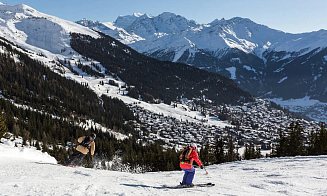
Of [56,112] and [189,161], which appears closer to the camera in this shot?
[189,161]

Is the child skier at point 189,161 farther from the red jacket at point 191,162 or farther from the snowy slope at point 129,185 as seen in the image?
the snowy slope at point 129,185

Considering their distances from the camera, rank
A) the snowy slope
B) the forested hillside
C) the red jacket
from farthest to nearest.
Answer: the forested hillside
the red jacket
the snowy slope

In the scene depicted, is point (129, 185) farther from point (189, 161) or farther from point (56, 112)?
point (56, 112)

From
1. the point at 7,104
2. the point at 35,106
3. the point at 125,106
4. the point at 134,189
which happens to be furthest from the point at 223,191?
the point at 125,106

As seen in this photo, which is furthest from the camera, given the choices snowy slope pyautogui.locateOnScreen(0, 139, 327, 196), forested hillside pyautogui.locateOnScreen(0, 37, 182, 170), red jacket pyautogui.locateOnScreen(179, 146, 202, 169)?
forested hillside pyautogui.locateOnScreen(0, 37, 182, 170)

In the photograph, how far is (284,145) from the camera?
56.1m

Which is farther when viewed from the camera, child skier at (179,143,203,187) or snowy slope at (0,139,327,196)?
child skier at (179,143,203,187)

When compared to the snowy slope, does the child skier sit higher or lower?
higher

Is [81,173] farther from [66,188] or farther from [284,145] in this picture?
[284,145]

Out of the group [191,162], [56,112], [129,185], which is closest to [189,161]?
[191,162]

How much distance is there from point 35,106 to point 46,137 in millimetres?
42389

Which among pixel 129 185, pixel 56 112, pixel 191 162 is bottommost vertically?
pixel 129 185

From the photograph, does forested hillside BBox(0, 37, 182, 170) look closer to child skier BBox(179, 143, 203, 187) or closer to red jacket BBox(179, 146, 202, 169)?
child skier BBox(179, 143, 203, 187)

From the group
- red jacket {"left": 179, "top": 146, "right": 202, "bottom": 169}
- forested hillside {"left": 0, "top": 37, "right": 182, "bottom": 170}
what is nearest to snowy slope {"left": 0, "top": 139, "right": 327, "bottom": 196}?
red jacket {"left": 179, "top": 146, "right": 202, "bottom": 169}
